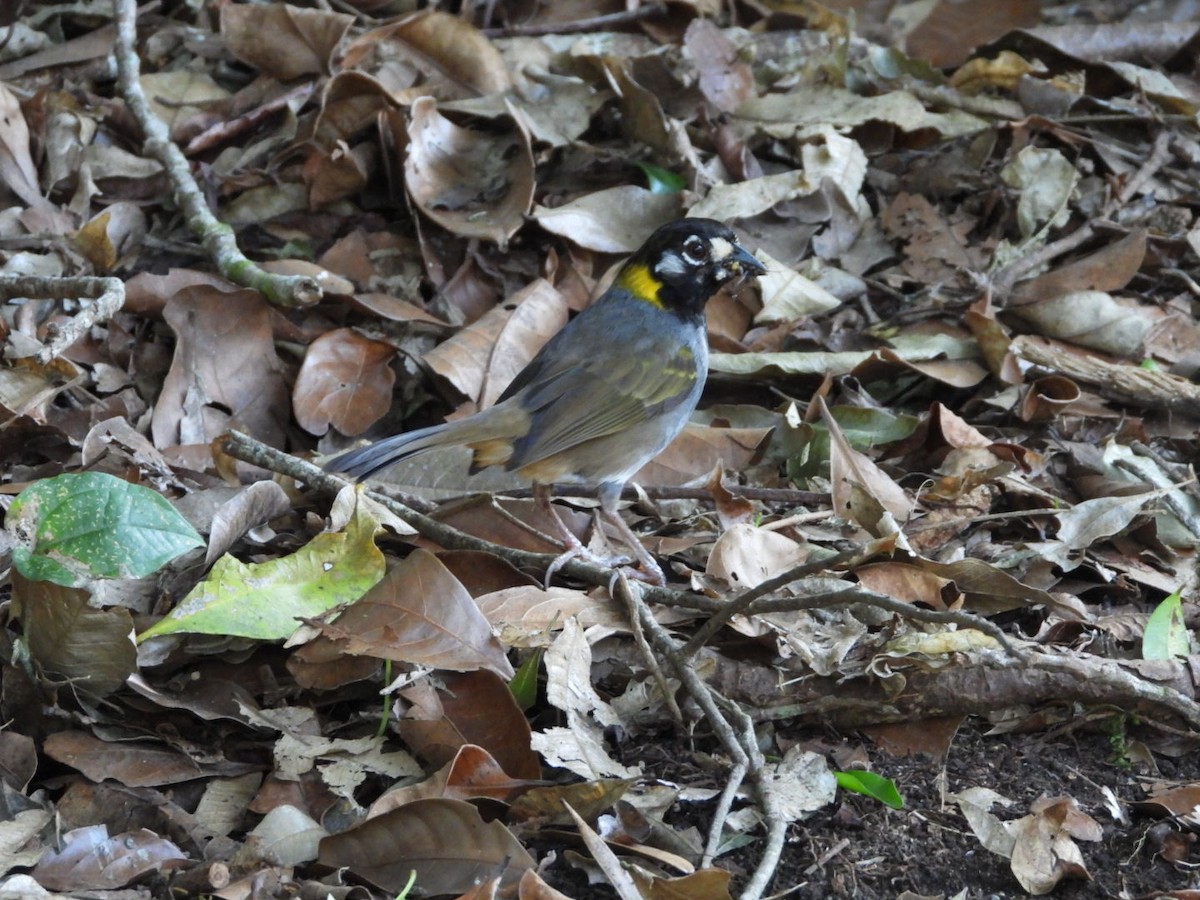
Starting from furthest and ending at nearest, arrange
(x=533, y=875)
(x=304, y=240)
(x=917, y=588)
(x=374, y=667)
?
(x=304, y=240), (x=917, y=588), (x=374, y=667), (x=533, y=875)

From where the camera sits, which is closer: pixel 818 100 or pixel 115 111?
pixel 115 111

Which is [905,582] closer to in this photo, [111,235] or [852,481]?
[852,481]

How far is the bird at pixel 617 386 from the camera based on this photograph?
15.5 ft

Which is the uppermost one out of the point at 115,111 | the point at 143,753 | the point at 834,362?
the point at 115,111

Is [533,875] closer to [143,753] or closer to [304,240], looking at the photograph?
[143,753]

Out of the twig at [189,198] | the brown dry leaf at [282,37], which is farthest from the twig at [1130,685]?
the brown dry leaf at [282,37]

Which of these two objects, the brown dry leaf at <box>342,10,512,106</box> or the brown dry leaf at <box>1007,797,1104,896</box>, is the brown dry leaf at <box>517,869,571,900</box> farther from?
the brown dry leaf at <box>342,10,512,106</box>

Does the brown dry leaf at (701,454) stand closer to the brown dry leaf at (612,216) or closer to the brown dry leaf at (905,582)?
the brown dry leaf at (905,582)

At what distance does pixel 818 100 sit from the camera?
6.59 meters

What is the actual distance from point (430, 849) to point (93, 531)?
1.20 meters

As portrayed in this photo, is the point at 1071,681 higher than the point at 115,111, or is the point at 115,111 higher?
the point at 115,111

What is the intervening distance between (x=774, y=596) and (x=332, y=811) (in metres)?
1.54

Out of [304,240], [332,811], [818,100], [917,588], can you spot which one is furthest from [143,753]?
[818,100]

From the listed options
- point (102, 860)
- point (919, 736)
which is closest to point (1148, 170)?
point (919, 736)
